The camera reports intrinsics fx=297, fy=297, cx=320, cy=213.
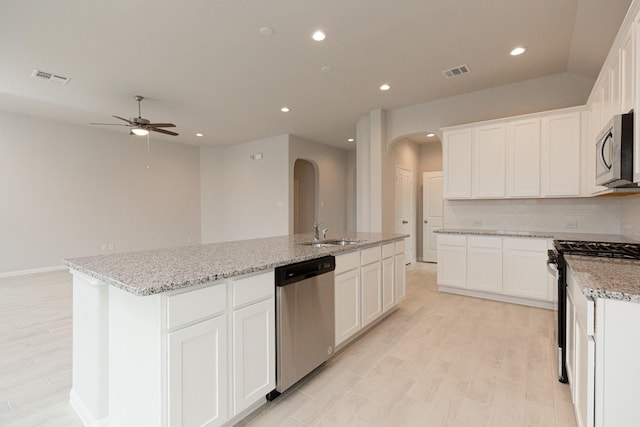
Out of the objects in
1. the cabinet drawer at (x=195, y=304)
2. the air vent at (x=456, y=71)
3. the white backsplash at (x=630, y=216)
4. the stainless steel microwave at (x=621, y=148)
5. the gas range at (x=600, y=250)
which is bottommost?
the cabinet drawer at (x=195, y=304)

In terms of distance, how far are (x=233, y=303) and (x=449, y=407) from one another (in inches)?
59.2

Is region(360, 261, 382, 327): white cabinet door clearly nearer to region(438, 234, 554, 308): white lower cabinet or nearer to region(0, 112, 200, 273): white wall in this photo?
region(438, 234, 554, 308): white lower cabinet

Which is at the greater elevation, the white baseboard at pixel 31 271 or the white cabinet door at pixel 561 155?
the white cabinet door at pixel 561 155

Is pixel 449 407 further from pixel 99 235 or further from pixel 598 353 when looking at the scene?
Result: pixel 99 235

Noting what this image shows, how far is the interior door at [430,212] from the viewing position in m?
6.70

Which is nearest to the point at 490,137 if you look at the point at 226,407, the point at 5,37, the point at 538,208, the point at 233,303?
the point at 538,208

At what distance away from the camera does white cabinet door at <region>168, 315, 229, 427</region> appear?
1.35 metres

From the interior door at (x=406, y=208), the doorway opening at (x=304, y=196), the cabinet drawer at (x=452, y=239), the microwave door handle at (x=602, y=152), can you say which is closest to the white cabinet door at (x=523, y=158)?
the cabinet drawer at (x=452, y=239)

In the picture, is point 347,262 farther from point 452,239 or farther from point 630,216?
point 630,216

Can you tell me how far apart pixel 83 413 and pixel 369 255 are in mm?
2349

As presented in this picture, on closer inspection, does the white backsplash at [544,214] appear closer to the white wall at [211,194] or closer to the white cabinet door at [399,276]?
the white cabinet door at [399,276]

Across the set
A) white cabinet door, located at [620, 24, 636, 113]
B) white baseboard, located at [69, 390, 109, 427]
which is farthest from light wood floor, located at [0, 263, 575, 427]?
white cabinet door, located at [620, 24, 636, 113]

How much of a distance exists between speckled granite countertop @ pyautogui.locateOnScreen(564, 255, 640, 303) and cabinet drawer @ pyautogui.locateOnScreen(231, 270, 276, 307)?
1.54 metres

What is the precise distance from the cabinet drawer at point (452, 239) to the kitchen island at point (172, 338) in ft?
9.75
